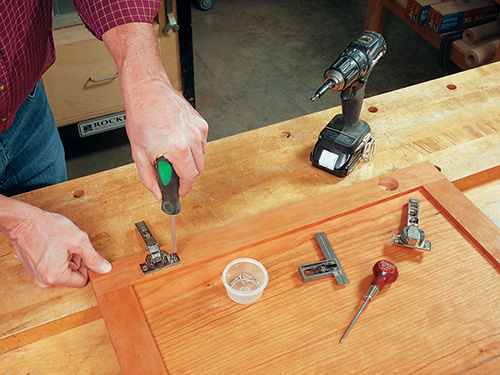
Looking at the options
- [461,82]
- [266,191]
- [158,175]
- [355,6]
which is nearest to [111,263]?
[158,175]

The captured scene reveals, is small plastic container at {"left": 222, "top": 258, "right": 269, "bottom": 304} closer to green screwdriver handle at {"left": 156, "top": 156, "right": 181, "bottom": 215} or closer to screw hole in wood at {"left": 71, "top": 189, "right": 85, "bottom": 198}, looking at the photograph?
green screwdriver handle at {"left": 156, "top": 156, "right": 181, "bottom": 215}

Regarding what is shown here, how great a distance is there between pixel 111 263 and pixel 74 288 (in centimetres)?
9

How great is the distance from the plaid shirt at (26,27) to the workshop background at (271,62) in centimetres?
145

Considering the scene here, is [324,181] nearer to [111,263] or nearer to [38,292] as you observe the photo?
[111,263]

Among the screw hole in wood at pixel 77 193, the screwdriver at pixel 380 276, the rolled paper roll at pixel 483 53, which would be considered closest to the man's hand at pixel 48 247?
the screw hole in wood at pixel 77 193

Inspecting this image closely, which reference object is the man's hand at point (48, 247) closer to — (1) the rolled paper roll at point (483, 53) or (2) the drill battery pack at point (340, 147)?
(2) the drill battery pack at point (340, 147)

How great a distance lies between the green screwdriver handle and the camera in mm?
896

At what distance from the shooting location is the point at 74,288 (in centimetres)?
105

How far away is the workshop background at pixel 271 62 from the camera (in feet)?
9.64

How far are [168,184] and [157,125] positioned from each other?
0.37 ft

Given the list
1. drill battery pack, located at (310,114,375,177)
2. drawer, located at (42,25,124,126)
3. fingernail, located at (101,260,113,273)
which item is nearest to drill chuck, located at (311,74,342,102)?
drill battery pack, located at (310,114,375,177)

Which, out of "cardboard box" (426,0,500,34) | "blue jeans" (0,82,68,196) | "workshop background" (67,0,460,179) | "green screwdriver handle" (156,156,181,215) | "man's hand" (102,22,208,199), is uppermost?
"man's hand" (102,22,208,199)

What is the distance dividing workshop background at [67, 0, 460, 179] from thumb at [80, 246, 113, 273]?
164 cm

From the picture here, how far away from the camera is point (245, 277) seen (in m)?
1.08
